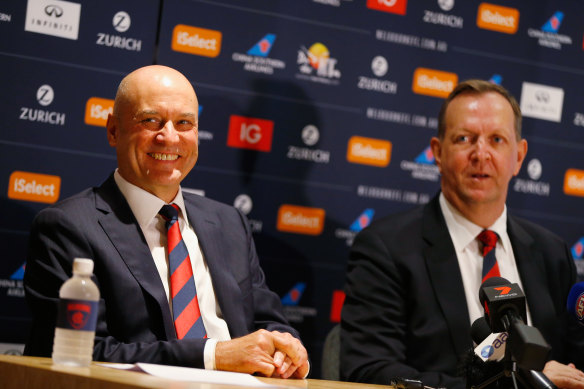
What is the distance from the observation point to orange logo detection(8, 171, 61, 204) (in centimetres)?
409

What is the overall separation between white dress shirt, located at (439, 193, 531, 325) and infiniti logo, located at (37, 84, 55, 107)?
216cm

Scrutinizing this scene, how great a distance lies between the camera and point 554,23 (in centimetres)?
527

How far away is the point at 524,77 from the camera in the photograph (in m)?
5.20

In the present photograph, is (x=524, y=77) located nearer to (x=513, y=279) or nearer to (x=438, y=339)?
(x=513, y=279)

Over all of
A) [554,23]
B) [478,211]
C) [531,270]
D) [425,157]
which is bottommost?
[531,270]

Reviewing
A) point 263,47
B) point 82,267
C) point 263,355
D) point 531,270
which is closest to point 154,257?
point 263,355

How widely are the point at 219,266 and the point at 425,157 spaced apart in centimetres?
195

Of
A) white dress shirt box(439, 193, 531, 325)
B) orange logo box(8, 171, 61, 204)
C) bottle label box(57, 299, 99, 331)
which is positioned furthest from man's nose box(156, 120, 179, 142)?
white dress shirt box(439, 193, 531, 325)

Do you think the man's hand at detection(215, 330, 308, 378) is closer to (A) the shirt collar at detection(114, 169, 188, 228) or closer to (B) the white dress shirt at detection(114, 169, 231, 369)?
(B) the white dress shirt at detection(114, 169, 231, 369)

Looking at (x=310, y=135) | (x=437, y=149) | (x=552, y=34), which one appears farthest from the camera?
(x=552, y=34)

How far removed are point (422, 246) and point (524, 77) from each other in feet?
5.65

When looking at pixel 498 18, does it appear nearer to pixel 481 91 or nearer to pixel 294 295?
pixel 481 91

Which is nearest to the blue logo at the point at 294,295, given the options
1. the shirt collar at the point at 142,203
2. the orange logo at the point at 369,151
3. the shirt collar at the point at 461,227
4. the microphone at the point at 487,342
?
the orange logo at the point at 369,151

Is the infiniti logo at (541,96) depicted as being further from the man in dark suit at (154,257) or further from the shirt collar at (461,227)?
the man in dark suit at (154,257)
